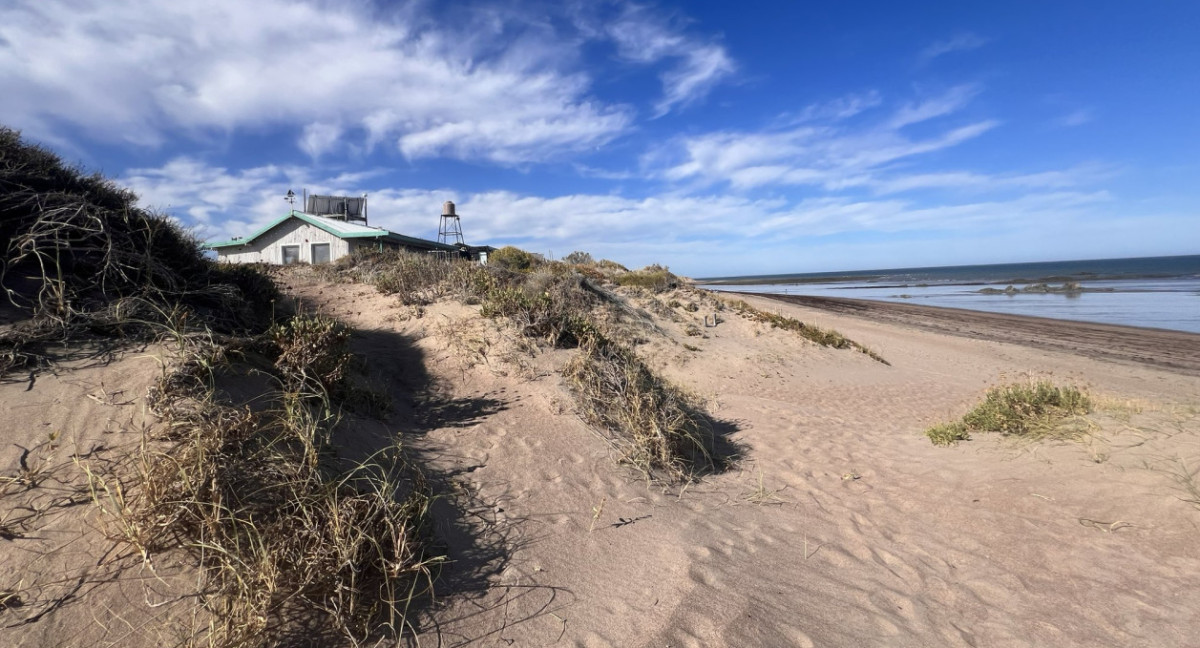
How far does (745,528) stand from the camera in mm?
4535

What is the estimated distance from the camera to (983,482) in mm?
5328

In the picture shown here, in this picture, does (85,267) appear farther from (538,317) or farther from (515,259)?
(515,259)

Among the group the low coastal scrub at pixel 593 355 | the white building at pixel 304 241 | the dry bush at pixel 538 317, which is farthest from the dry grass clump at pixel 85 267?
the white building at pixel 304 241

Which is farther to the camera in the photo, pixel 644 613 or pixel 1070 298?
pixel 1070 298

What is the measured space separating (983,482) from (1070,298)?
120 ft

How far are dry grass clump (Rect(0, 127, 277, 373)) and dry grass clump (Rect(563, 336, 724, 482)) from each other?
151 inches

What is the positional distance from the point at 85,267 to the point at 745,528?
6.18m

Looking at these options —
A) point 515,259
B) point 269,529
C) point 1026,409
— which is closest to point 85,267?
point 269,529

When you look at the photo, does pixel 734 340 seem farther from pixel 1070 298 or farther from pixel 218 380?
pixel 1070 298

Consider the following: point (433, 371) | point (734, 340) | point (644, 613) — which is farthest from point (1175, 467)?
point (734, 340)

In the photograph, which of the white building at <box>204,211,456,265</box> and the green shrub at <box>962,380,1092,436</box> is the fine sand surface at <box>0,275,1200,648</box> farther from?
the white building at <box>204,211,456,265</box>

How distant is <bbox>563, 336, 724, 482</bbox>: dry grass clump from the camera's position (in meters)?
5.60

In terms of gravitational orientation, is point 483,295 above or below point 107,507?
above

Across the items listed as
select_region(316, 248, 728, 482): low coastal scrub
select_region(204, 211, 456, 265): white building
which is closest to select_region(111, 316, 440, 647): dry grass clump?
select_region(316, 248, 728, 482): low coastal scrub
